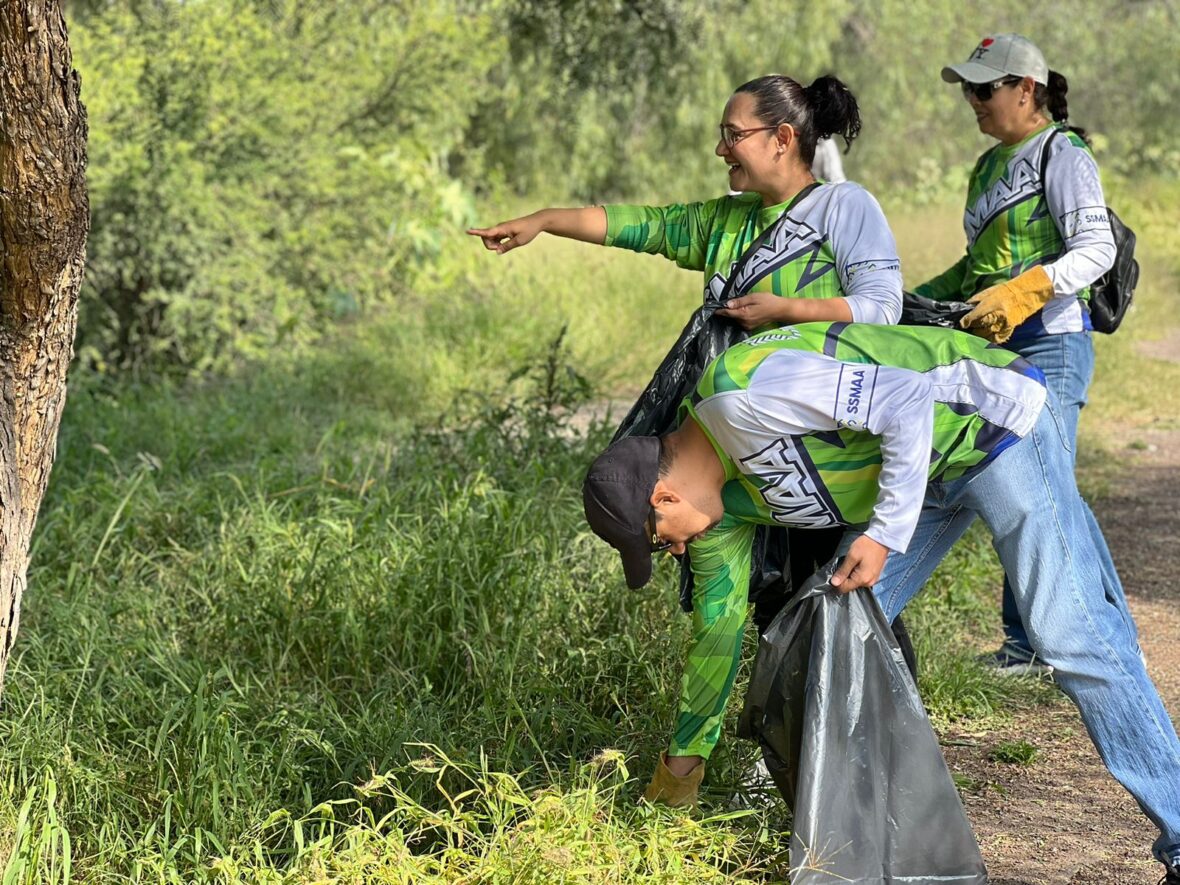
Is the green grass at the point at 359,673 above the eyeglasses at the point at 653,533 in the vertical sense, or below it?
below

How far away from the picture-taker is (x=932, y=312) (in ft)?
10.6

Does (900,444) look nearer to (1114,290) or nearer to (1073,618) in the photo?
(1073,618)

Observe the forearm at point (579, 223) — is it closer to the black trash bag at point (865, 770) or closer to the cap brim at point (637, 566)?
the cap brim at point (637, 566)

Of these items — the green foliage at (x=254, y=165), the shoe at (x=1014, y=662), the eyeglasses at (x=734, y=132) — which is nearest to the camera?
the eyeglasses at (x=734, y=132)

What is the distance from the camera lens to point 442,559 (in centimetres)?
Result: 437

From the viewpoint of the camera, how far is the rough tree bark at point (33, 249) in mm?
2549

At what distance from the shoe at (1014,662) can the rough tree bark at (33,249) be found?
2.79m

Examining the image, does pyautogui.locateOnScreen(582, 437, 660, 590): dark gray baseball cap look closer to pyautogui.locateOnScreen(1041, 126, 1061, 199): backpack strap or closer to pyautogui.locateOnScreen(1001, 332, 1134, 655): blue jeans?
pyautogui.locateOnScreen(1001, 332, 1134, 655): blue jeans

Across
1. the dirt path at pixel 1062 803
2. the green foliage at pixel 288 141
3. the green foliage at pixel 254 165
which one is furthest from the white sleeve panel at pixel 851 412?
the green foliage at pixel 254 165

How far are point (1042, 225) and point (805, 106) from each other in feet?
3.62

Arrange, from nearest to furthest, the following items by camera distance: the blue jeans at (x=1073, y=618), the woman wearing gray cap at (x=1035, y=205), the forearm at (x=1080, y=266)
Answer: the blue jeans at (x=1073, y=618), the forearm at (x=1080, y=266), the woman wearing gray cap at (x=1035, y=205)

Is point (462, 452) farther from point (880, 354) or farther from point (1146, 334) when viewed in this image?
point (1146, 334)

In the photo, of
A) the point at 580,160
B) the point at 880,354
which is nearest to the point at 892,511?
the point at 880,354

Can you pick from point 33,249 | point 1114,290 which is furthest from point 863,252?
point 33,249
